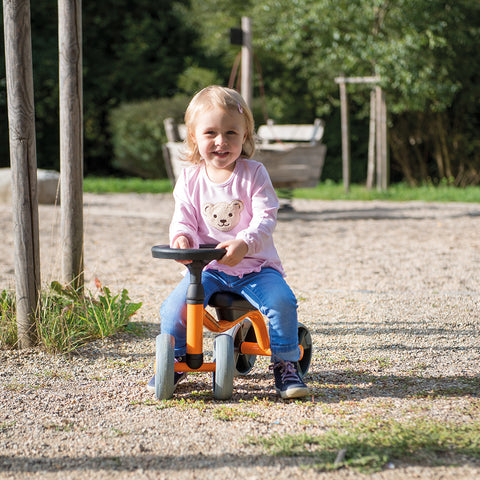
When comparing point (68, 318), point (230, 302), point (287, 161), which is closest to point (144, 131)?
point (287, 161)

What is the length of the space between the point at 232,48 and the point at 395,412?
1594cm

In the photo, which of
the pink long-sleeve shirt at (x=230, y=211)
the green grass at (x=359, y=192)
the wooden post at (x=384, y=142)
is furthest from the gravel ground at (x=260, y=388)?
the wooden post at (x=384, y=142)

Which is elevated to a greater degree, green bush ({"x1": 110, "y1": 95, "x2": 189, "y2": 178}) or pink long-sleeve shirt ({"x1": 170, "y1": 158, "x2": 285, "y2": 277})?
green bush ({"x1": 110, "y1": 95, "x2": 189, "y2": 178})

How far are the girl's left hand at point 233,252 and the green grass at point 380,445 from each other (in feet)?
2.10

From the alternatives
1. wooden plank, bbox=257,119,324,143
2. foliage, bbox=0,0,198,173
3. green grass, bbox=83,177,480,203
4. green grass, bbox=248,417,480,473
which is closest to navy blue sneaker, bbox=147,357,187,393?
green grass, bbox=248,417,480,473

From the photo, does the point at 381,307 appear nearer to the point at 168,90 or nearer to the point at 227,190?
the point at 227,190

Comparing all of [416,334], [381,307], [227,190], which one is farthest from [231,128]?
[381,307]

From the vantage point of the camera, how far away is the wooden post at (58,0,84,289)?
3.62 m

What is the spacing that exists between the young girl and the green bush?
501 inches

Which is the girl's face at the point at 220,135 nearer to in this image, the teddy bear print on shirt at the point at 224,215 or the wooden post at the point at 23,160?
the teddy bear print on shirt at the point at 224,215

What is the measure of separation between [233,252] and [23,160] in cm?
132

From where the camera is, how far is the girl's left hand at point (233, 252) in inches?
98.5

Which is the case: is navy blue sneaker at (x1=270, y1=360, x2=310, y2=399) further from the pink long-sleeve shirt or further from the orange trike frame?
the pink long-sleeve shirt

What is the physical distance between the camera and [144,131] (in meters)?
15.7
